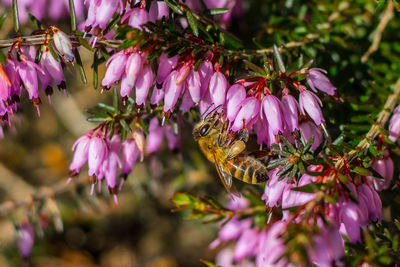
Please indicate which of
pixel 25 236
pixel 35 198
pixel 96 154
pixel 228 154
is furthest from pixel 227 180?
pixel 25 236

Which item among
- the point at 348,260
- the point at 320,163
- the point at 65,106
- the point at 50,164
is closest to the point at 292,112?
the point at 320,163

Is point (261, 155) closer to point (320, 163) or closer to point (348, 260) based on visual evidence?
point (320, 163)

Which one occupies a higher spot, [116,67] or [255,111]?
[116,67]

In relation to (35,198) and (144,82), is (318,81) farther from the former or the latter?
(35,198)

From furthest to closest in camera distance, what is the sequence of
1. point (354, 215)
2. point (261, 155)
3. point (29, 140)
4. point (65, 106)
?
point (29, 140), point (65, 106), point (261, 155), point (354, 215)

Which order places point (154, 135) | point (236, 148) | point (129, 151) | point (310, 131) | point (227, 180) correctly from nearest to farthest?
point (310, 131) → point (236, 148) → point (227, 180) → point (129, 151) → point (154, 135)

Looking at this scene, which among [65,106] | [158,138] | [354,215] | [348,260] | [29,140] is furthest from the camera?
[29,140]

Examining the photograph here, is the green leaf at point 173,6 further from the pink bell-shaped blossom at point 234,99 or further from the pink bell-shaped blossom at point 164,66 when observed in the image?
the pink bell-shaped blossom at point 234,99
